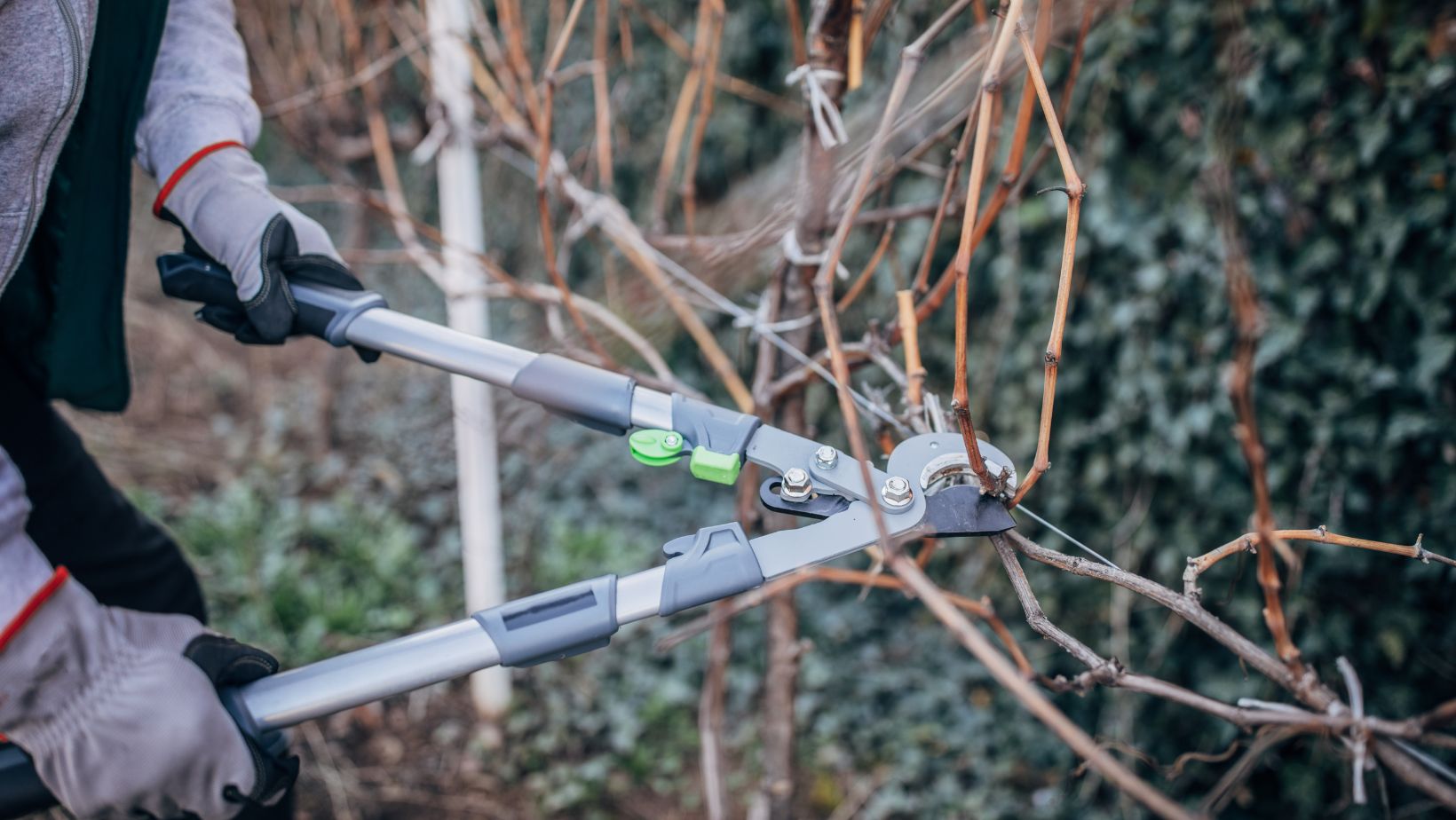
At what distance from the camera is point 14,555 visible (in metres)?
0.93

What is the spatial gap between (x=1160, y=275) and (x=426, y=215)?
11.3 ft

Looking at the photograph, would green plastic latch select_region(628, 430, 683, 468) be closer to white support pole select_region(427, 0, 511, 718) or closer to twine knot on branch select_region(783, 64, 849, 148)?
twine knot on branch select_region(783, 64, 849, 148)

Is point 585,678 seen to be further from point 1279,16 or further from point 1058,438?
point 1279,16

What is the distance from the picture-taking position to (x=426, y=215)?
4.31m

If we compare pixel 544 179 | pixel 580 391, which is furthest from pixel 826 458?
pixel 544 179

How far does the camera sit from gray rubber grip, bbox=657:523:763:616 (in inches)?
35.5

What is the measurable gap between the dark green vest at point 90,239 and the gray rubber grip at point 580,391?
2.27 feet

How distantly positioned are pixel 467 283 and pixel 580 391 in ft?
3.92

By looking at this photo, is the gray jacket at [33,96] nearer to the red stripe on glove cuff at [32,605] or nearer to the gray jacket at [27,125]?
the gray jacket at [27,125]

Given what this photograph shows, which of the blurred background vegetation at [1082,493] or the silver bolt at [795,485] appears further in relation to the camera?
the blurred background vegetation at [1082,493]

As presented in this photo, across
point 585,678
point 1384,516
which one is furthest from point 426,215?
point 1384,516

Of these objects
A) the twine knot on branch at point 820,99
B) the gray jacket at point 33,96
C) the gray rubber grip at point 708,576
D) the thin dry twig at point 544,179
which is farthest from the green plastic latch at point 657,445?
the gray jacket at point 33,96

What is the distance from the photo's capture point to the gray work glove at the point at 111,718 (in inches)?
35.4

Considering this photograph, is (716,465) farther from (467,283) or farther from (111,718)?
(467,283)
